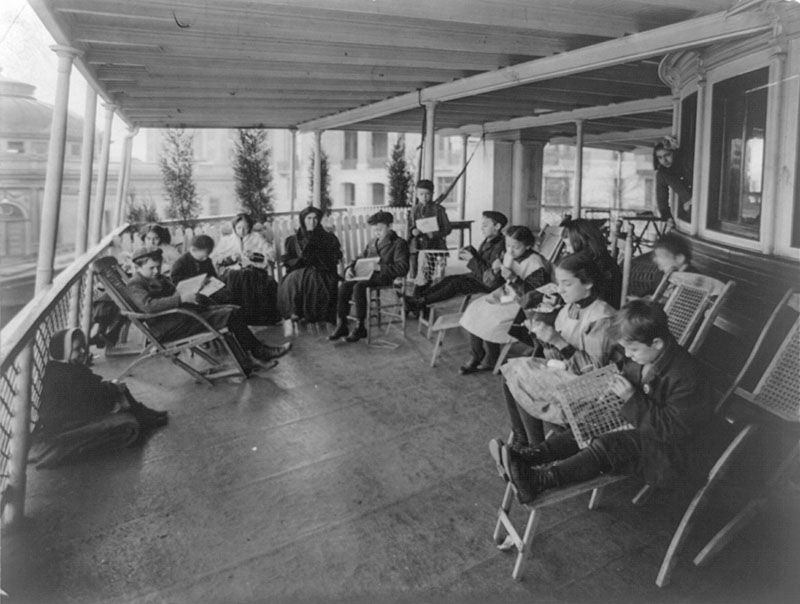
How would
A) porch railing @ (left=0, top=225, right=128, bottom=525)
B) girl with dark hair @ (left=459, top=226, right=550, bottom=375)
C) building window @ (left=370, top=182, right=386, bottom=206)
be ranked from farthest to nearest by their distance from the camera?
building window @ (left=370, top=182, right=386, bottom=206), girl with dark hair @ (left=459, top=226, right=550, bottom=375), porch railing @ (left=0, top=225, right=128, bottom=525)

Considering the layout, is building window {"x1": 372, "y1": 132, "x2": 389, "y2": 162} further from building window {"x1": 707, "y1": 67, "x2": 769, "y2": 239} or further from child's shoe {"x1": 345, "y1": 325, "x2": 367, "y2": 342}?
building window {"x1": 707, "y1": 67, "x2": 769, "y2": 239}

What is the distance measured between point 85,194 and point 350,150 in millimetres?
23179

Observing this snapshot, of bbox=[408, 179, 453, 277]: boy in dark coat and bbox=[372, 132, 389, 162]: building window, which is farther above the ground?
bbox=[372, 132, 389, 162]: building window

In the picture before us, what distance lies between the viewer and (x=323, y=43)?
4793 millimetres

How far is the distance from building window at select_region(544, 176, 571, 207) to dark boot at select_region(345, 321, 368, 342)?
2144 cm

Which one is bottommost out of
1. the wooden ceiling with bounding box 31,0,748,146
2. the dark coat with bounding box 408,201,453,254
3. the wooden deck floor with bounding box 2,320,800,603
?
the wooden deck floor with bounding box 2,320,800,603

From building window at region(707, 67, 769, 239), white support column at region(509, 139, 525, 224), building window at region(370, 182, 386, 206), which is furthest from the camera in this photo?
building window at region(370, 182, 386, 206)

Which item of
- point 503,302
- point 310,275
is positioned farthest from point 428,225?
point 503,302

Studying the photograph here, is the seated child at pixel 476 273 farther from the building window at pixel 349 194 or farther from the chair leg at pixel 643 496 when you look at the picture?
the building window at pixel 349 194

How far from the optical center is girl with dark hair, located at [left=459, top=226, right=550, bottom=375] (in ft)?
15.6

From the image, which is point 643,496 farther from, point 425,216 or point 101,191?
point 101,191

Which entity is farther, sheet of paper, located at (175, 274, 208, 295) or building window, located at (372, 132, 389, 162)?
building window, located at (372, 132, 389, 162)

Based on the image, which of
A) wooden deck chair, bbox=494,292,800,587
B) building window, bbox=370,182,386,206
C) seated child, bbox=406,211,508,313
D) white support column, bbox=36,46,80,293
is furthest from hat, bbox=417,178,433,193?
building window, bbox=370,182,386,206

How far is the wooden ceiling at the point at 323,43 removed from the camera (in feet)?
12.3
